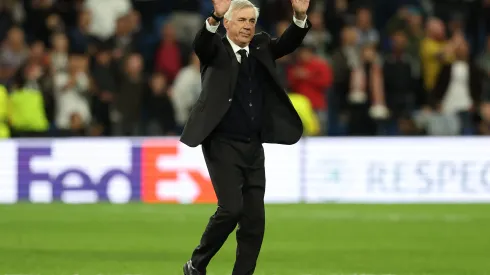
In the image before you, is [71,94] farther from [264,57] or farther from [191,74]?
[264,57]

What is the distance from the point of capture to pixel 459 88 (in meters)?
18.8

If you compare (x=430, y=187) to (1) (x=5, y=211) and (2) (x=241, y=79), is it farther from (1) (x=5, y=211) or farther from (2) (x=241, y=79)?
(2) (x=241, y=79)

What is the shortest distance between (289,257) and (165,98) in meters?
8.50

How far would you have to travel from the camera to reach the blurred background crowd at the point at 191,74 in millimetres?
18281

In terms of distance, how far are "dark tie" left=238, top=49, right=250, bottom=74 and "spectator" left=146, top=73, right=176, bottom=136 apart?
36.2 ft

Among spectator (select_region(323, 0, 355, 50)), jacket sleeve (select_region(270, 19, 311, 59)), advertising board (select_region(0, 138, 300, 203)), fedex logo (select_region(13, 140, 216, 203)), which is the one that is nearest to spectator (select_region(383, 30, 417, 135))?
spectator (select_region(323, 0, 355, 50))

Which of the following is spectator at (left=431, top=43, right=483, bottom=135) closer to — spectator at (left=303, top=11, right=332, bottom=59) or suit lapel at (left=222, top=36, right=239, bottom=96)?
spectator at (left=303, top=11, right=332, bottom=59)

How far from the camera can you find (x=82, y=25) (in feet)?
63.7

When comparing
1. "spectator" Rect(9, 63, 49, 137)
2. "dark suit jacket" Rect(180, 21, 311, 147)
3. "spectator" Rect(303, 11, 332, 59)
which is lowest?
"spectator" Rect(9, 63, 49, 137)

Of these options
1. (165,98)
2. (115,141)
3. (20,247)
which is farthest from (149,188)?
(20,247)

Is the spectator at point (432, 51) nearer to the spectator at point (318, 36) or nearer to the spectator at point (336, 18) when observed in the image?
the spectator at point (336, 18)

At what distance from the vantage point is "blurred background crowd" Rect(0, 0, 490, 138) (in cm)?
1828

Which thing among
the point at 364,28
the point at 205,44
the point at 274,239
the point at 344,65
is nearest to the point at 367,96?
the point at 344,65

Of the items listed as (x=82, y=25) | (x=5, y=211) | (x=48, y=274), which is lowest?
(x=5, y=211)
